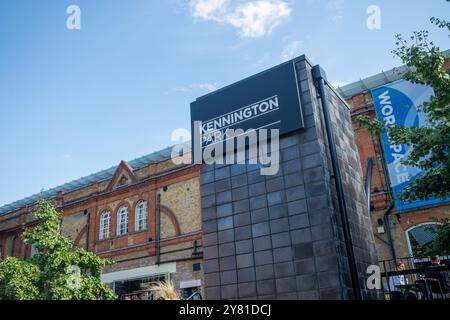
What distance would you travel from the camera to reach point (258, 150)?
634 centimetres

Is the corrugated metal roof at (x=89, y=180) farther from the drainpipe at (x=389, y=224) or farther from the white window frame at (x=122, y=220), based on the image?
the drainpipe at (x=389, y=224)

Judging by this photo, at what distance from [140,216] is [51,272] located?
730cm

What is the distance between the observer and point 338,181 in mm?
5809

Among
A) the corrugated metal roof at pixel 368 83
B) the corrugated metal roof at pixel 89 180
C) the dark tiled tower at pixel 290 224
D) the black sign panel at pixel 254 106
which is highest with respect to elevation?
the corrugated metal roof at pixel 368 83

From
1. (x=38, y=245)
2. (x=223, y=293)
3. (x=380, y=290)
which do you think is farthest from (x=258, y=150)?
(x=38, y=245)

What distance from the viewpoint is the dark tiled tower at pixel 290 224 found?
17.6 feet

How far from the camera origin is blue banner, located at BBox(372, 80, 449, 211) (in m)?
15.1

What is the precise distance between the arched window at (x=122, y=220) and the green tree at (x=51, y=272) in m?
6.31

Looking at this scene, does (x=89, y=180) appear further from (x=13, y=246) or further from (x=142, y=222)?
(x=142, y=222)

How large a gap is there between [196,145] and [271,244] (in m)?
2.24

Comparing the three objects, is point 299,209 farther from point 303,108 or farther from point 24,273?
point 24,273

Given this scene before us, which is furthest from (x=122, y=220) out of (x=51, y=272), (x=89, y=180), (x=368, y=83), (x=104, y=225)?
(x=368, y=83)

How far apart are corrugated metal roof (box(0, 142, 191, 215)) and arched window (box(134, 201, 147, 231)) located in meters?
2.16

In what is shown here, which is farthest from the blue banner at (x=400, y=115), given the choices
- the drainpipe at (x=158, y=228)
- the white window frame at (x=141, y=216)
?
the white window frame at (x=141, y=216)
